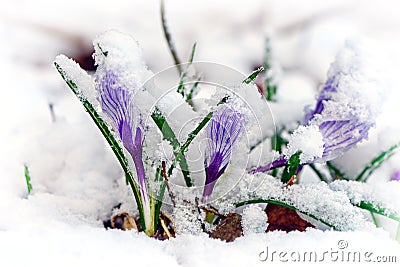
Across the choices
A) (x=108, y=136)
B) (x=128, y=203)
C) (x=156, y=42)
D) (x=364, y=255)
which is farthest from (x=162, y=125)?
(x=156, y=42)

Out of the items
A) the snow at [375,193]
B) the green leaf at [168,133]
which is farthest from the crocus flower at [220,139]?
the snow at [375,193]

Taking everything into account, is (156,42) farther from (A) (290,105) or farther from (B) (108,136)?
(B) (108,136)

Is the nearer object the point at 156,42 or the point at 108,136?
the point at 108,136

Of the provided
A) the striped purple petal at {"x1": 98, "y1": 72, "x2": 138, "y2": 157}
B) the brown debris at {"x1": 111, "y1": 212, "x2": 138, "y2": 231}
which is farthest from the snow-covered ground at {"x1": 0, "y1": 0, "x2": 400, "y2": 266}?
the striped purple petal at {"x1": 98, "y1": 72, "x2": 138, "y2": 157}

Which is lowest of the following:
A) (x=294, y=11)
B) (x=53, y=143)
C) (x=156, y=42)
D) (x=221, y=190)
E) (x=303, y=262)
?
(x=303, y=262)

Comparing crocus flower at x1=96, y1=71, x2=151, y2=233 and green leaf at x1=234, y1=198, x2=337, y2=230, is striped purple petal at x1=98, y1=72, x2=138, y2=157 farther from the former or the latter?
green leaf at x1=234, y1=198, x2=337, y2=230
